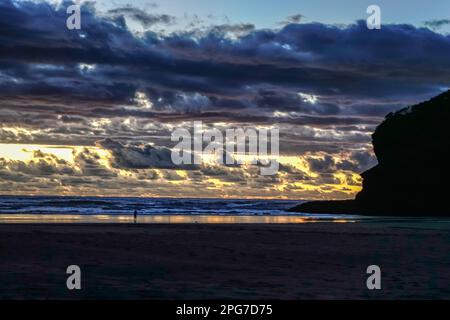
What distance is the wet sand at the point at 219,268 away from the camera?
15.0 metres

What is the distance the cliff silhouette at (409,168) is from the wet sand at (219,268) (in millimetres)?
60666

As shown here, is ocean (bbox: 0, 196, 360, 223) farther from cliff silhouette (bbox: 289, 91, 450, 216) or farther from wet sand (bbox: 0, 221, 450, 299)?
wet sand (bbox: 0, 221, 450, 299)

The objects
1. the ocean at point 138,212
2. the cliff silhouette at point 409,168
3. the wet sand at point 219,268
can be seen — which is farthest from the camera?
the cliff silhouette at point 409,168

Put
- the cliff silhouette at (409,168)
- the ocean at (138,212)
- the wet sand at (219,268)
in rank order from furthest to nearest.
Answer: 1. the cliff silhouette at (409,168)
2. the ocean at (138,212)
3. the wet sand at (219,268)

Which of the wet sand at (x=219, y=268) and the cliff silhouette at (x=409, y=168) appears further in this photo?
the cliff silhouette at (x=409, y=168)

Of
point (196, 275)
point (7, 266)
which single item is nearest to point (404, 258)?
point (196, 275)

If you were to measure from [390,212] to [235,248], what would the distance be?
67.5 metres

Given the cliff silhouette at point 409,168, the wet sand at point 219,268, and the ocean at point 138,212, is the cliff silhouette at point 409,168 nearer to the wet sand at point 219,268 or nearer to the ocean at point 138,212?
the ocean at point 138,212

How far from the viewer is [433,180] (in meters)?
91.2

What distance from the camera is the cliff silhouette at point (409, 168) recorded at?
297 feet

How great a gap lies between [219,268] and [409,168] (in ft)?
259

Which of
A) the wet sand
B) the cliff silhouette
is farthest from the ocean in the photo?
the wet sand

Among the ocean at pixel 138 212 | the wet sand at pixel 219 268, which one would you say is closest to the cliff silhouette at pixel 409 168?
the ocean at pixel 138 212

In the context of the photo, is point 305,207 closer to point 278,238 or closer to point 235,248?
point 278,238
